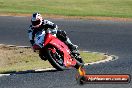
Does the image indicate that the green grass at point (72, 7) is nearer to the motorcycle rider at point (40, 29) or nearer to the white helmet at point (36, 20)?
the motorcycle rider at point (40, 29)

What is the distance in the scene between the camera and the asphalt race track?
14125 millimetres

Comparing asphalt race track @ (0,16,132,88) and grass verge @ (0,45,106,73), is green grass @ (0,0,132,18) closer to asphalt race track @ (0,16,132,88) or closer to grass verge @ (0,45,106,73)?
asphalt race track @ (0,16,132,88)

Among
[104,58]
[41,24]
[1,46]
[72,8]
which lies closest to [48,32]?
[41,24]

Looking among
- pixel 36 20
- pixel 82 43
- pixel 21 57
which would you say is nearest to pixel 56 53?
pixel 36 20

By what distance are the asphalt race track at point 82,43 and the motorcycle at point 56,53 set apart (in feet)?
1.21

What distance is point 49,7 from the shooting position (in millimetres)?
42906

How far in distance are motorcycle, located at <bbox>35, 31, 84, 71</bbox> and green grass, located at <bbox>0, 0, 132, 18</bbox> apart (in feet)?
73.2

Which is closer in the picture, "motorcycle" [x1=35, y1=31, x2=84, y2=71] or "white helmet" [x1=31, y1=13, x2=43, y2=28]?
"motorcycle" [x1=35, y1=31, x2=84, y2=71]

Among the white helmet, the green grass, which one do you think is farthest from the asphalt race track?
the green grass

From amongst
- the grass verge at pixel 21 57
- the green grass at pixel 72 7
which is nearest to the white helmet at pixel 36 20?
the grass verge at pixel 21 57

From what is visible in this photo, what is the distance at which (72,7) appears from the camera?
4334 centimetres

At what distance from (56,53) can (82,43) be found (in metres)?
11.0

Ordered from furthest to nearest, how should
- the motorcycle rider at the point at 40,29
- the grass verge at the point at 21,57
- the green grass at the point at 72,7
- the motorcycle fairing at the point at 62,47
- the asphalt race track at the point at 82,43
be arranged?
the green grass at the point at 72,7 < the grass verge at the point at 21,57 < the motorcycle rider at the point at 40,29 < the motorcycle fairing at the point at 62,47 < the asphalt race track at the point at 82,43

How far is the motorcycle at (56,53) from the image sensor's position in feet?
49.3
